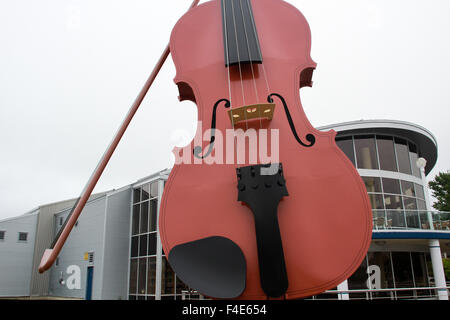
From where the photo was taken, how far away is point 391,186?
40.3 ft

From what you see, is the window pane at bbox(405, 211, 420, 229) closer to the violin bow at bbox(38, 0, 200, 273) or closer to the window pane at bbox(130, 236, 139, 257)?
the violin bow at bbox(38, 0, 200, 273)

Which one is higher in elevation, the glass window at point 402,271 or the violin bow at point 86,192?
the violin bow at point 86,192

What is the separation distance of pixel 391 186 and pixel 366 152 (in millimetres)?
1638

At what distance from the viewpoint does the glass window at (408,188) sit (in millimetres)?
12520

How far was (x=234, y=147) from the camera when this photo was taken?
244cm

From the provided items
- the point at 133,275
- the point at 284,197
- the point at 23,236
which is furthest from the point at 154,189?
the point at 284,197

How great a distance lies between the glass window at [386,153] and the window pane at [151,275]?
1018 cm

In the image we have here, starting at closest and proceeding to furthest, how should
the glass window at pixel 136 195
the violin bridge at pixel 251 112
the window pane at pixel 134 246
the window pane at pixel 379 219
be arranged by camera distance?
the violin bridge at pixel 251 112, the window pane at pixel 379 219, the window pane at pixel 134 246, the glass window at pixel 136 195

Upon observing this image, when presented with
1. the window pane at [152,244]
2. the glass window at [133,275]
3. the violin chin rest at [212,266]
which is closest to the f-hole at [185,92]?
the violin chin rest at [212,266]

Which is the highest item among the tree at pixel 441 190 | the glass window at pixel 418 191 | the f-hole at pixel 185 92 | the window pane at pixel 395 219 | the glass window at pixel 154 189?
the tree at pixel 441 190

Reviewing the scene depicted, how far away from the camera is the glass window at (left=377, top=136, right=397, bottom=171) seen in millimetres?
12445

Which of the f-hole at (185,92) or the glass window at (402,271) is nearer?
the f-hole at (185,92)

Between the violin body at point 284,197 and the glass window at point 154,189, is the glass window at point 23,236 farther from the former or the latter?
the violin body at point 284,197

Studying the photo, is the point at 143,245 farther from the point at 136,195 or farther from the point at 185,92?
the point at 185,92
